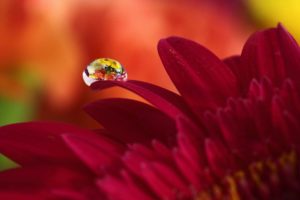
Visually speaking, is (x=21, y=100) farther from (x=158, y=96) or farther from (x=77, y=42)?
(x=158, y=96)

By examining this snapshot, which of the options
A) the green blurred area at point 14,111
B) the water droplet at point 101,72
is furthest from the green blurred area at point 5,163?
the water droplet at point 101,72

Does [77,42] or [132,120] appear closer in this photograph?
[132,120]

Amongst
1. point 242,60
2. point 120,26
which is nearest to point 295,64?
point 242,60

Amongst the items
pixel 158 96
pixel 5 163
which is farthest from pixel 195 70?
pixel 5 163

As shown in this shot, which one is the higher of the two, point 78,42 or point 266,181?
point 78,42

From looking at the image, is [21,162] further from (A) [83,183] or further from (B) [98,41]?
(B) [98,41]
